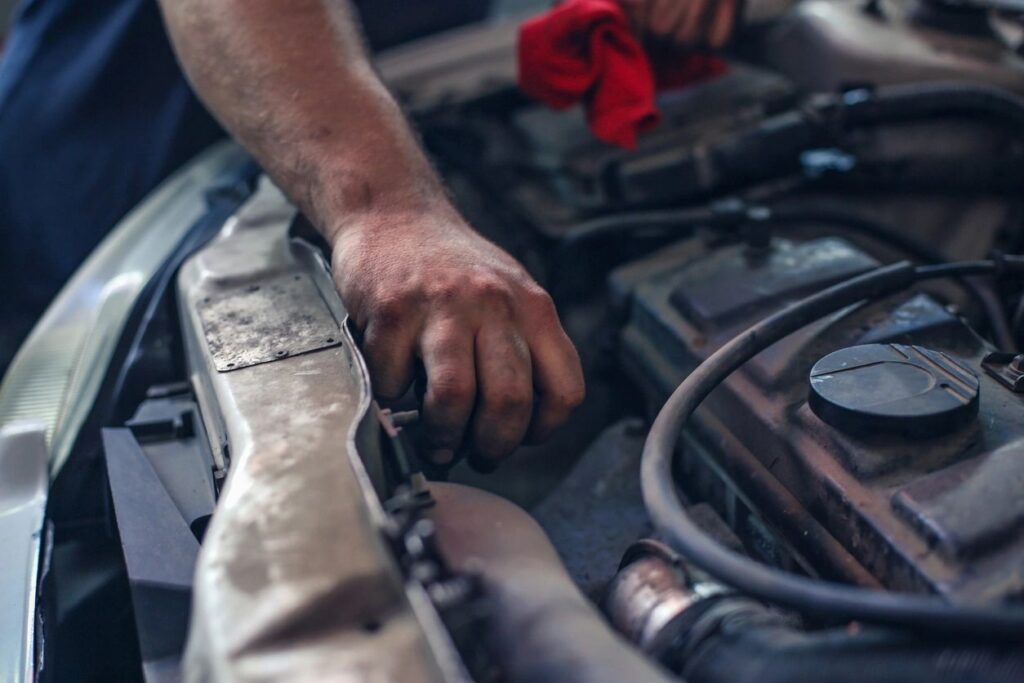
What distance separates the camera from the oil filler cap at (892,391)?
0.65 metres

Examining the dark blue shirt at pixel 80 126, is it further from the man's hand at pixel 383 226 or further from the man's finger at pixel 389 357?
the man's finger at pixel 389 357

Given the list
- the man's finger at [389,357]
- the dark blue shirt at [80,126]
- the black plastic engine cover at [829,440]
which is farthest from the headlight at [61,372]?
the black plastic engine cover at [829,440]

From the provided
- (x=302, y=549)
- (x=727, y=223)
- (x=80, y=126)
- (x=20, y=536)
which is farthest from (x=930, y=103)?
(x=80, y=126)

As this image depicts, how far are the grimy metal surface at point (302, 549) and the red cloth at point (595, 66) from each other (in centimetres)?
49

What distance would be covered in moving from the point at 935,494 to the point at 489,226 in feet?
2.38

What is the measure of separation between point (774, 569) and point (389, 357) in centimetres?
32

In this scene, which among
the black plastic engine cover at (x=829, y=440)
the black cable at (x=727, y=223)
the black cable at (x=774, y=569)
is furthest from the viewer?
the black cable at (x=727, y=223)

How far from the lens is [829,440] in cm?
68

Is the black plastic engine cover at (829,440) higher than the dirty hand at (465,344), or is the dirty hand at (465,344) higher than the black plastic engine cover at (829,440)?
the dirty hand at (465,344)

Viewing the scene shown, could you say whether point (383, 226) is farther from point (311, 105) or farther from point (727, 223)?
point (727, 223)

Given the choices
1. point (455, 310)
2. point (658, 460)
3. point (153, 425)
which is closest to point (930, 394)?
point (658, 460)

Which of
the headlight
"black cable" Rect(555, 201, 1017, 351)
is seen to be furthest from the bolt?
the headlight

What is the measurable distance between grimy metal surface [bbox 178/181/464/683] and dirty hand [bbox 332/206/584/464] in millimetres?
38

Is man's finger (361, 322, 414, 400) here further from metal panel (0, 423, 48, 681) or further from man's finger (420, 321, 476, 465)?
metal panel (0, 423, 48, 681)
